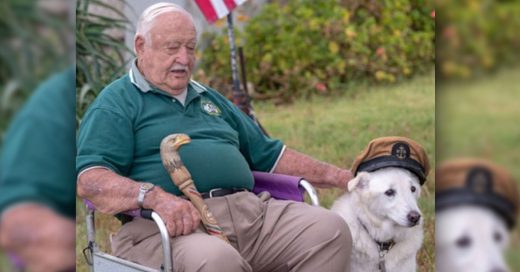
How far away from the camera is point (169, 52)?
314cm

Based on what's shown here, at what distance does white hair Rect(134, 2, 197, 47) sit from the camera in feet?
10.3

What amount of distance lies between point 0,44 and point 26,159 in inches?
14.7

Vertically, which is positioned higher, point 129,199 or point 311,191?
point 129,199

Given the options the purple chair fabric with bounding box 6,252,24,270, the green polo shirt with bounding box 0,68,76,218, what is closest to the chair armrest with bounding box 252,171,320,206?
the green polo shirt with bounding box 0,68,76,218

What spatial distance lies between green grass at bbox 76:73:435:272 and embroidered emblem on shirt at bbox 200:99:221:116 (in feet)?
1.70

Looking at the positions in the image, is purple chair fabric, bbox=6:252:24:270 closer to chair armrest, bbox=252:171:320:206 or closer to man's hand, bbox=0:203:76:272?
man's hand, bbox=0:203:76:272

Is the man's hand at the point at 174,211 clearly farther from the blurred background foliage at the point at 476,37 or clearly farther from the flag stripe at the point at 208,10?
the blurred background foliage at the point at 476,37

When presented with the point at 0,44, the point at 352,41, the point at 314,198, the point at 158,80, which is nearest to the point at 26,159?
the point at 0,44

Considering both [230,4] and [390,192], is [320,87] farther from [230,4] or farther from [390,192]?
[390,192]

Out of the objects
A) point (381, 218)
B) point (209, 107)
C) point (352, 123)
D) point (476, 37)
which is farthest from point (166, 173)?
point (476, 37)

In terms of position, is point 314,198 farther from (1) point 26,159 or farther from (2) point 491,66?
(2) point 491,66

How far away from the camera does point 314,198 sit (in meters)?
3.29

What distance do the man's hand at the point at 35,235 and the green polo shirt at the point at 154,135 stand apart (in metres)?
0.32

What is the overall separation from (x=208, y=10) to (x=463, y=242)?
1.51 meters
